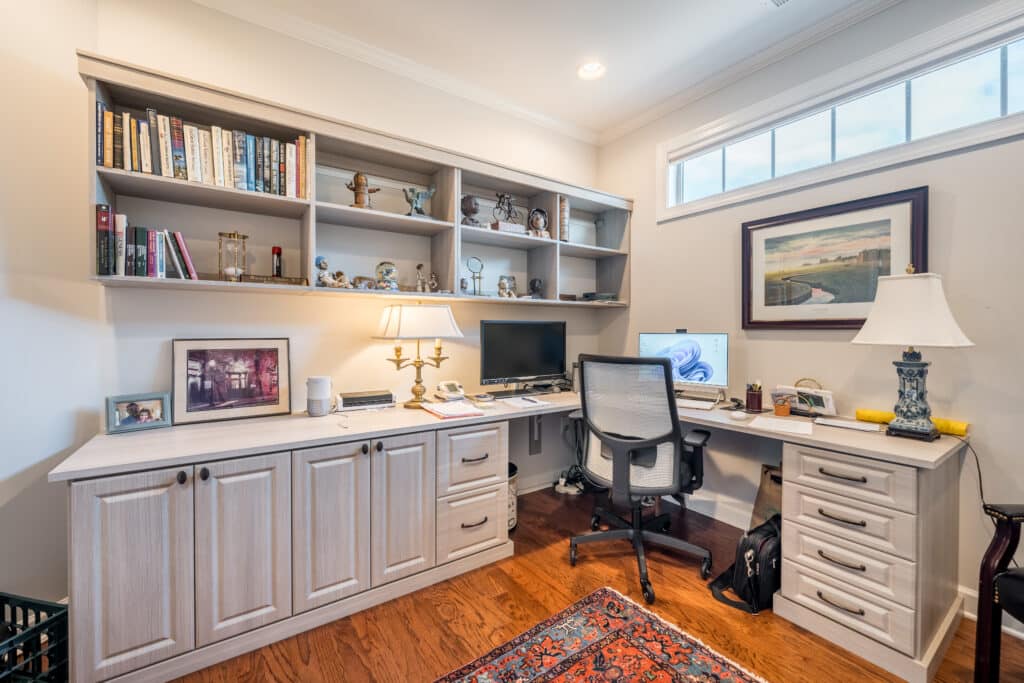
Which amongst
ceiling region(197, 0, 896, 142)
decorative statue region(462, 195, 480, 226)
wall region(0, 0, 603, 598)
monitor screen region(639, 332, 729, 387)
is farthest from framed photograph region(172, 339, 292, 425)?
monitor screen region(639, 332, 729, 387)

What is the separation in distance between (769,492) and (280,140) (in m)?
3.17

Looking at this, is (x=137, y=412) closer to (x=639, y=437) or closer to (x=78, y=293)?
(x=78, y=293)

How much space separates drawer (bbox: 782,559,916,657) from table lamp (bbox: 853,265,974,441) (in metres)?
0.67

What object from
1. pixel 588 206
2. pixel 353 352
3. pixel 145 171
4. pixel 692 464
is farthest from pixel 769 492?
pixel 145 171

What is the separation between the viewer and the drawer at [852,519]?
1519 millimetres

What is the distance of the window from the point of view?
1806 millimetres

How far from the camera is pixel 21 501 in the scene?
61.9 inches

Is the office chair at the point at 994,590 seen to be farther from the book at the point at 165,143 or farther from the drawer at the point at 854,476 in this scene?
the book at the point at 165,143

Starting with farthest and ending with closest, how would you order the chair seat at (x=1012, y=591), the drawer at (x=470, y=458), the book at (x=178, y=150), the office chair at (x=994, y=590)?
the drawer at (x=470, y=458) < the book at (x=178, y=150) < the office chair at (x=994, y=590) < the chair seat at (x=1012, y=591)

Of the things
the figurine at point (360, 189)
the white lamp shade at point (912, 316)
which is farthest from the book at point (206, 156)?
the white lamp shade at point (912, 316)

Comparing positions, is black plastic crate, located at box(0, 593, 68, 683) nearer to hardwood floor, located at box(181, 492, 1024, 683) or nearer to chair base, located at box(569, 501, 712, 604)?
hardwood floor, located at box(181, 492, 1024, 683)

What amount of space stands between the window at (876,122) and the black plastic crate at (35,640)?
3.66 meters

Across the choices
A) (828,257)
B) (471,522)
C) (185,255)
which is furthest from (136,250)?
(828,257)

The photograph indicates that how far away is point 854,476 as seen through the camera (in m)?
1.64
